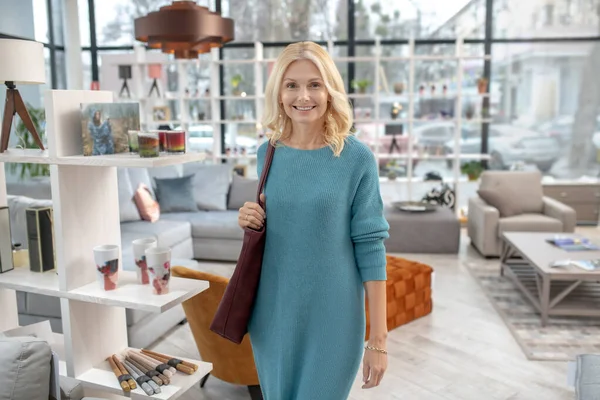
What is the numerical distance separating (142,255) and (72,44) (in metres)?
6.72

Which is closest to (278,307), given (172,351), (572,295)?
(172,351)

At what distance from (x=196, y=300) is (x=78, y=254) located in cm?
80

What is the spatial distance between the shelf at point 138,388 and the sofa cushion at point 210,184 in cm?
378

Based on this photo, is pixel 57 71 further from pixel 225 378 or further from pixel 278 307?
pixel 278 307

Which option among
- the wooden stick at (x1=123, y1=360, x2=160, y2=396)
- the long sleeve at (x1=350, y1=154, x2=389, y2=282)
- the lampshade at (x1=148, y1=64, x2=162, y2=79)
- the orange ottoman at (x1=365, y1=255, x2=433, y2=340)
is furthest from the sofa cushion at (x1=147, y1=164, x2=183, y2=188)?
the long sleeve at (x1=350, y1=154, x2=389, y2=282)

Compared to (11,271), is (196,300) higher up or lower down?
lower down

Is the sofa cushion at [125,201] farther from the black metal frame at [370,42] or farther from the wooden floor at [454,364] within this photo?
the black metal frame at [370,42]

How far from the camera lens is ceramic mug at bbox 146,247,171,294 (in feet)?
6.67

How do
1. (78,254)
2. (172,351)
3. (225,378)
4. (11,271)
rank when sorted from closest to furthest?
(78,254) < (11,271) < (225,378) < (172,351)

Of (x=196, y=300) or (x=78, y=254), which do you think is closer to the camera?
(x=78, y=254)

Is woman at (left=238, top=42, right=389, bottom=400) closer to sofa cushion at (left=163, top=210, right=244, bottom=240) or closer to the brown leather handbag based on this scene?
the brown leather handbag

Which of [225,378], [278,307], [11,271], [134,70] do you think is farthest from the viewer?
[134,70]

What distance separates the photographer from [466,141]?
26.1ft

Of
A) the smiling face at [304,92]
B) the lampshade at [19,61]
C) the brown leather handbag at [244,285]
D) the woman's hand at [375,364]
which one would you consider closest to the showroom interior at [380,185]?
the lampshade at [19,61]
